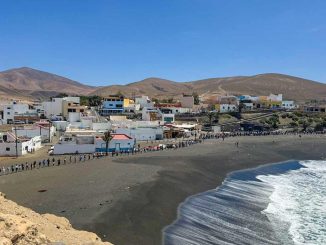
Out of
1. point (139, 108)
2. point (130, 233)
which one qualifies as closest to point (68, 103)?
point (139, 108)

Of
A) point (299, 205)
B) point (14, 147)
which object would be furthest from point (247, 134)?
point (299, 205)

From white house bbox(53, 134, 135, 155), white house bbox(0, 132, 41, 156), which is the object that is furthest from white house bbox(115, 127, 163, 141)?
white house bbox(0, 132, 41, 156)

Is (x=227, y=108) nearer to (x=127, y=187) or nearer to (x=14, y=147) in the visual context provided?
(x=14, y=147)

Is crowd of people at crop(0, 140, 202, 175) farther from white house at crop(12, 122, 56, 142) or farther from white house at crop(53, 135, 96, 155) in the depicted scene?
white house at crop(12, 122, 56, 142)

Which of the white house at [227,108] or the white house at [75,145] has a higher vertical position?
the white house at [227,108]

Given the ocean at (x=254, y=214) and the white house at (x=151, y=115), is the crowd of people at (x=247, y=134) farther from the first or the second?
the ocean at (x=254, y=214)

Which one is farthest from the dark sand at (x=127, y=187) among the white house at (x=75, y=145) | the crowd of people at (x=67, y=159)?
the white house at (x=75, y=145)
